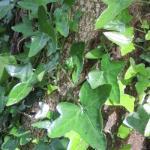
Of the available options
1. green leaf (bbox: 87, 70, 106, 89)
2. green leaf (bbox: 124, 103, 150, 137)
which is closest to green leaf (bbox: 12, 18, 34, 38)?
green leaf (bbox: 87, 70, 106, 89)

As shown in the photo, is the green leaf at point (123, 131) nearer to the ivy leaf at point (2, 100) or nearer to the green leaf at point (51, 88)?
the green leaf at point (51, 88)

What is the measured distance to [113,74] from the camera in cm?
83

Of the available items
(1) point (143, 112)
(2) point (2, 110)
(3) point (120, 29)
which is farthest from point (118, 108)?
(2) point (2, 110)

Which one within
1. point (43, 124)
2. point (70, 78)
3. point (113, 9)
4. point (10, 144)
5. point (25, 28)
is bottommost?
point (10, 144)

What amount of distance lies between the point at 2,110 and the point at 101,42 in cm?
35

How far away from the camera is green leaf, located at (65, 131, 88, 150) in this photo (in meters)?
0.86

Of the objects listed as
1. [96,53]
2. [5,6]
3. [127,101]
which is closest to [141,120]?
[127,101]

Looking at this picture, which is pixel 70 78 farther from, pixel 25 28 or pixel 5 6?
pixel 5 6

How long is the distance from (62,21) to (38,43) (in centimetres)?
8

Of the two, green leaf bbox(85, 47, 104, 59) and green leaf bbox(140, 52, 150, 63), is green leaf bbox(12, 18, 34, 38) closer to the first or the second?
green leaf bbox(85, 47, 104, 59)

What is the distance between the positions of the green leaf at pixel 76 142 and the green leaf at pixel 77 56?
0.47 ft

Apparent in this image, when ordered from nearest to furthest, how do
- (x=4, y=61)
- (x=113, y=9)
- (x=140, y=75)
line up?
(x=113, y=9)
(x=140, y=75)
(x=4, y=61)

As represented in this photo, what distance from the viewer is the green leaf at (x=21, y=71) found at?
945 millimetres

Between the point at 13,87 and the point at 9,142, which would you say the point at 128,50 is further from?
the point at 9,142
